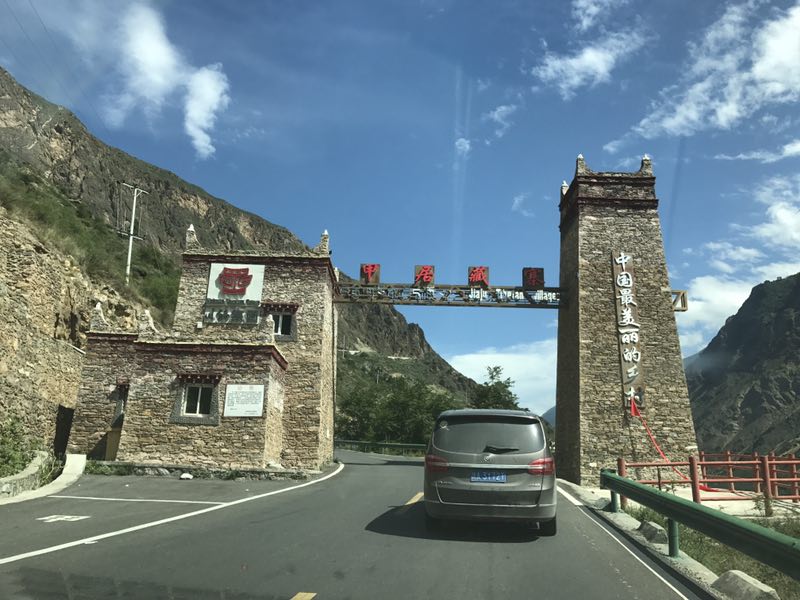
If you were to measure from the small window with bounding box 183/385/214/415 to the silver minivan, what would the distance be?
13.0 metres

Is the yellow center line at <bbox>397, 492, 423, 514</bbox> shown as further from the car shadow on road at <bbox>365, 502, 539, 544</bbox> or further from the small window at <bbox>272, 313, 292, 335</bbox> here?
the small window at <bbox>272, 313, 292, 335</bbox>

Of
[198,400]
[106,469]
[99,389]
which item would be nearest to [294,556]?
[106,469]

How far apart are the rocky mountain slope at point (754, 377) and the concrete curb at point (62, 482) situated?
122371mm

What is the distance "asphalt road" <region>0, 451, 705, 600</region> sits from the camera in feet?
17.6

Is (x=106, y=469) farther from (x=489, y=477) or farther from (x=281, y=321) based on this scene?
(x=489, y=477)

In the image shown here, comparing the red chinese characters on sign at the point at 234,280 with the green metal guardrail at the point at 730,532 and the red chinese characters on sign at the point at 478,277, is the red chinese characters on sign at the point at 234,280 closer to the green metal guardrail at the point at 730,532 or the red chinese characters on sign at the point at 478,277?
the red chinese characters on sign at the point at 478,277

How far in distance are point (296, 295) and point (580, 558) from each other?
21343 mm

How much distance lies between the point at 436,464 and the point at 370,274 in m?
22.2

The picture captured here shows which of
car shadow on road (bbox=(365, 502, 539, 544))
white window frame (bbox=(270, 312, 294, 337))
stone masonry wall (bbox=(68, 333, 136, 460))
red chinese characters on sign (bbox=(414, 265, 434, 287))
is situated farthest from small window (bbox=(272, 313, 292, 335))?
car shadow on road (bbox=(365, 502, 539, 544))

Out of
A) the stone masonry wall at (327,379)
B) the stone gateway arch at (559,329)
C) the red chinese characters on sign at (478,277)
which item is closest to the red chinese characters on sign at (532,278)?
the stone gateway arch at (559,329)

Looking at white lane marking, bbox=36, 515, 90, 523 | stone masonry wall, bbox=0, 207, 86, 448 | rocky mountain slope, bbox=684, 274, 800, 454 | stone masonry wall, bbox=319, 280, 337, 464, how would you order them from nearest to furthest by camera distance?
white lane marking, bbox=36, 515, 90, 523
stone masonry wall, bbox=0, 207, 86, 448
stone masonry wall, bbox=319, 280, 337, 464
rocky mountain slope, bbox=684, 274, 800, 454

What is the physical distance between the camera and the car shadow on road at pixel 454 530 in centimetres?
819

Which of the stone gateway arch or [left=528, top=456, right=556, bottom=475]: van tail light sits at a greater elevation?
the stone gateway arch

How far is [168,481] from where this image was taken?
15.9 meters
